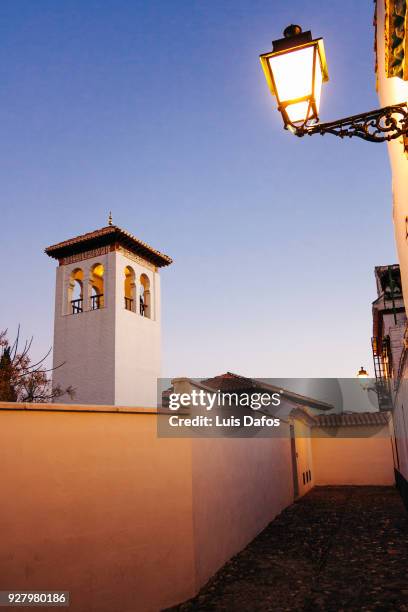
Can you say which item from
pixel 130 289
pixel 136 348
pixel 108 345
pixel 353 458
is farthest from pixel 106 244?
pixel 353 458

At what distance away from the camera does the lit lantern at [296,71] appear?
9.54ft

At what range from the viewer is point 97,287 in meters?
20.6

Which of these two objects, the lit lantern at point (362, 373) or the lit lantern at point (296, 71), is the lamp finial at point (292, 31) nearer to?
the lit lantern at point (296, 71)

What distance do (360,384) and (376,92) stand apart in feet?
49.1

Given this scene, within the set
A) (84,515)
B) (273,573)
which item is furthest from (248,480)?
(84,515)

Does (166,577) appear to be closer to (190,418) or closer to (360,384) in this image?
(190,418)

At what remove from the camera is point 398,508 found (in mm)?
12977

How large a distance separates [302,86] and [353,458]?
797 inches

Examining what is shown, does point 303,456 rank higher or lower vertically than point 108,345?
lower

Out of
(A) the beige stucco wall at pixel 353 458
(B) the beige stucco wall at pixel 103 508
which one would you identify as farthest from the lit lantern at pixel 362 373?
(B) the beige stucco wall at pixel 103 508

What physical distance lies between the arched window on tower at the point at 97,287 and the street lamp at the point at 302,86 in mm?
16882

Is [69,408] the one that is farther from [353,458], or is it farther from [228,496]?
[353,458]

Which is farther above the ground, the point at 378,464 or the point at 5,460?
the point at 5,460

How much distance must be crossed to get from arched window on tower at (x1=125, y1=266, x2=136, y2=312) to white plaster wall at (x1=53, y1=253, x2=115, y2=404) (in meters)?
1.30
